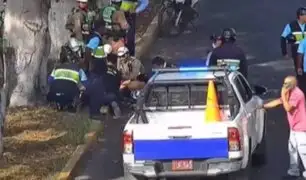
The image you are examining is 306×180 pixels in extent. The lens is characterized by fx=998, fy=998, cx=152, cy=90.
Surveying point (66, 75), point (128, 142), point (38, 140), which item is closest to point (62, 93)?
point (66, 75)

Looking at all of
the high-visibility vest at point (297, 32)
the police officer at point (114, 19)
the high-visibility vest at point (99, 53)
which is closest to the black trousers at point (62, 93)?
the high-visibility vest at point (99, 53)

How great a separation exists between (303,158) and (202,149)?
1.80 metres

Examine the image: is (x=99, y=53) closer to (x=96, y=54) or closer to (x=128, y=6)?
(x=96, y=54)

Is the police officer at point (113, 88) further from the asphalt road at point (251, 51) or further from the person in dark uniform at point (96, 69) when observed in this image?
the asphalt road at point (251, 51)

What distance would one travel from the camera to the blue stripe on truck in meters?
11.8

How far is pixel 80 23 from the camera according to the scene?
A: 821 inches

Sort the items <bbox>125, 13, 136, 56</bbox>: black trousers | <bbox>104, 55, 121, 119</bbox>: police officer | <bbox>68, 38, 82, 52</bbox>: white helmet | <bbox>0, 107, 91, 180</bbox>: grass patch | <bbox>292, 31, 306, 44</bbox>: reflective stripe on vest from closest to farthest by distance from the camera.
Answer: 1. <bbox>0, 107, 91, 180</bbox>: grass patch
2. <bbox>292, 31, 306, 44</bbox>: reflective stripe on vest
3. <bbox>104, 55, 121, 119</bbox>: police officer
4. <bbox>68, 38, 82, 52</bbox>: white helmet
5. <bbox>125, 13, 136, 56</bbox>: black trousers

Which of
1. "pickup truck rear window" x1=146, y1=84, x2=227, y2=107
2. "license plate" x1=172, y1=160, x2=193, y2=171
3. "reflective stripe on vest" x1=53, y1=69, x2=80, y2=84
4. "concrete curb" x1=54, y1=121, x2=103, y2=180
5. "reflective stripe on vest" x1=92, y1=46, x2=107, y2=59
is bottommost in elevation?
"concrete curb" x1=54, y1=121, x2=103, y2=180

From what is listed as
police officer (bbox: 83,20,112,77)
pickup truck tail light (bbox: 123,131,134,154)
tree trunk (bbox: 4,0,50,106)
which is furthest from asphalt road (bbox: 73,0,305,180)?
tree trunk (bbox: 4,0,50,106)

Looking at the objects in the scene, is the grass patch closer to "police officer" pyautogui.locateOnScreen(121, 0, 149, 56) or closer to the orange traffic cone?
the orange traffic cone

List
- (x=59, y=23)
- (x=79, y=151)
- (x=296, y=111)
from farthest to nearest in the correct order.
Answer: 1. (x=59, y=23)
2. (x=79, y=151)
3. (x=296, y=111)

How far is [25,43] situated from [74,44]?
2981 millimetres

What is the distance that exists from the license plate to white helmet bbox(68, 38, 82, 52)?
912 centimetres

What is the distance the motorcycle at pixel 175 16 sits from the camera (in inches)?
1163
